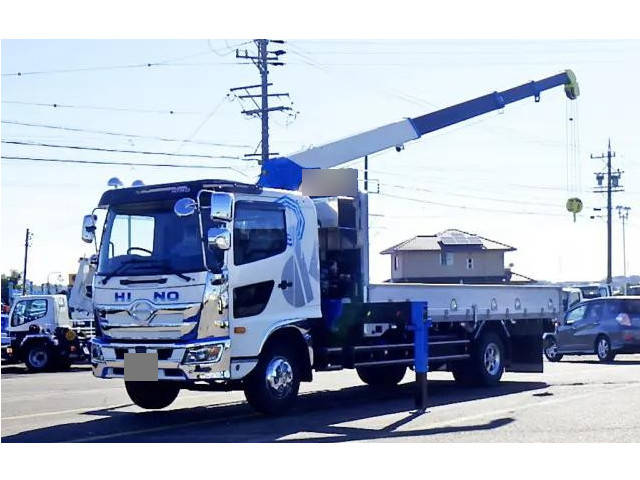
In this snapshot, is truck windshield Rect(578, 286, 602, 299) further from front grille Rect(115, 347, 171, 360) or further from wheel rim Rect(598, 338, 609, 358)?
front grille Rect(115, 347, 171, 360)

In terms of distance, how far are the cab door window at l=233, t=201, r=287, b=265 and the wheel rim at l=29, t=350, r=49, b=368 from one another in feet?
40.5

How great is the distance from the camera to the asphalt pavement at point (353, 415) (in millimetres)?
10039

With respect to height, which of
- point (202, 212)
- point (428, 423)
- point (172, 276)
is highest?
point (202, 212)

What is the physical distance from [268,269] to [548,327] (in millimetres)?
7408

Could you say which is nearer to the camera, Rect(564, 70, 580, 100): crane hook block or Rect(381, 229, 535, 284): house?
Rect(381, 229, 535, 284): house

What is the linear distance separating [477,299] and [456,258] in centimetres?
764

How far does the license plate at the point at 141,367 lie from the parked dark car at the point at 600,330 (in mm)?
14567

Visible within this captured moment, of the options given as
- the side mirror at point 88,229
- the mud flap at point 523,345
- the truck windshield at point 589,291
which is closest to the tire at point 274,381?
the side mirror at point 88,229

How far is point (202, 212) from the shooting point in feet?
36.1

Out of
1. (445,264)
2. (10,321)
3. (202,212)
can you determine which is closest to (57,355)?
(10,321)

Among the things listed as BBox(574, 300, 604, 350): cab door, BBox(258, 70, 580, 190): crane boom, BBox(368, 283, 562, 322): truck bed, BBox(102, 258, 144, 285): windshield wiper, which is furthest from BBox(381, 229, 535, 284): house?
BBox(102, 258, 144, 285): windshield wiper

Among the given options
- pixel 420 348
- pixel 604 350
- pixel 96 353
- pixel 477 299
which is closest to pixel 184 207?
pixel 96 353

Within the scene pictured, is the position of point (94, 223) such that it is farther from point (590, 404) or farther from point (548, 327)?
point (548, 327)

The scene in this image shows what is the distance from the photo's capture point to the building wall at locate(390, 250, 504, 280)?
66.2 ft
